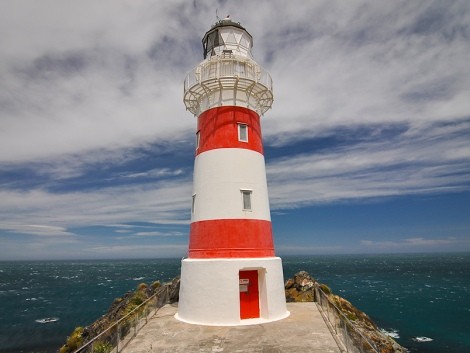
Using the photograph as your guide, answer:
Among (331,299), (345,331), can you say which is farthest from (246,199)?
(331,299)

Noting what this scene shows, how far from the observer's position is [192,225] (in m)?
13.2

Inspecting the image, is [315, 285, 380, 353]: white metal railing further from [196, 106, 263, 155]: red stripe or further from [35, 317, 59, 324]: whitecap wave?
[35, 317, 59, 324]: whitecap wave

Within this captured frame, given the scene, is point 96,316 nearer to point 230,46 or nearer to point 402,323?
point 402,323

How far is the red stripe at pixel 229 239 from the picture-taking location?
39.6 feet

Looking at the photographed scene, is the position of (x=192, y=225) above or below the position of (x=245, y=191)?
below

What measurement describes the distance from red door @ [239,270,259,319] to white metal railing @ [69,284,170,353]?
3.56m

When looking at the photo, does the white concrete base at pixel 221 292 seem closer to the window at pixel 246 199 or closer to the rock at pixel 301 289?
the window at pixel 246 199

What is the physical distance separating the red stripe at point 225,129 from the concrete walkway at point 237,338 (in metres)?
6.54

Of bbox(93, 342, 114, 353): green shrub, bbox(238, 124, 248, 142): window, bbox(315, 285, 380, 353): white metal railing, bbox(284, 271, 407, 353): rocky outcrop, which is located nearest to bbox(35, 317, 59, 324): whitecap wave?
bbox(284, 271, 407, 353): rocky outcrop

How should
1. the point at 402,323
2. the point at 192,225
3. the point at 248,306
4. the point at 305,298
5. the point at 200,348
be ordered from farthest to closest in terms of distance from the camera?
the point at 402,323 → the point at 305,298 → the point at 192,225 → the point at 248,306 → the point at 200,348

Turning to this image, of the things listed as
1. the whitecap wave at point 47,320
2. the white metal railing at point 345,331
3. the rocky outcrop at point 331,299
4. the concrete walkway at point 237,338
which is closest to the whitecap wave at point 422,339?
the rocky outcrop at point 331,299

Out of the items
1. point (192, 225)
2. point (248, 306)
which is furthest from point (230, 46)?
point (248, 306)

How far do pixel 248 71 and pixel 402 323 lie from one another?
29766 millimetres

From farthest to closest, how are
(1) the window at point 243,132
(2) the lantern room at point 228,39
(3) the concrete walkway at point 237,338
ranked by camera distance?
(2) the lantern room at point 228,39, (1) the window at point 243,132, (3) the concrete walkway at point 237,338
